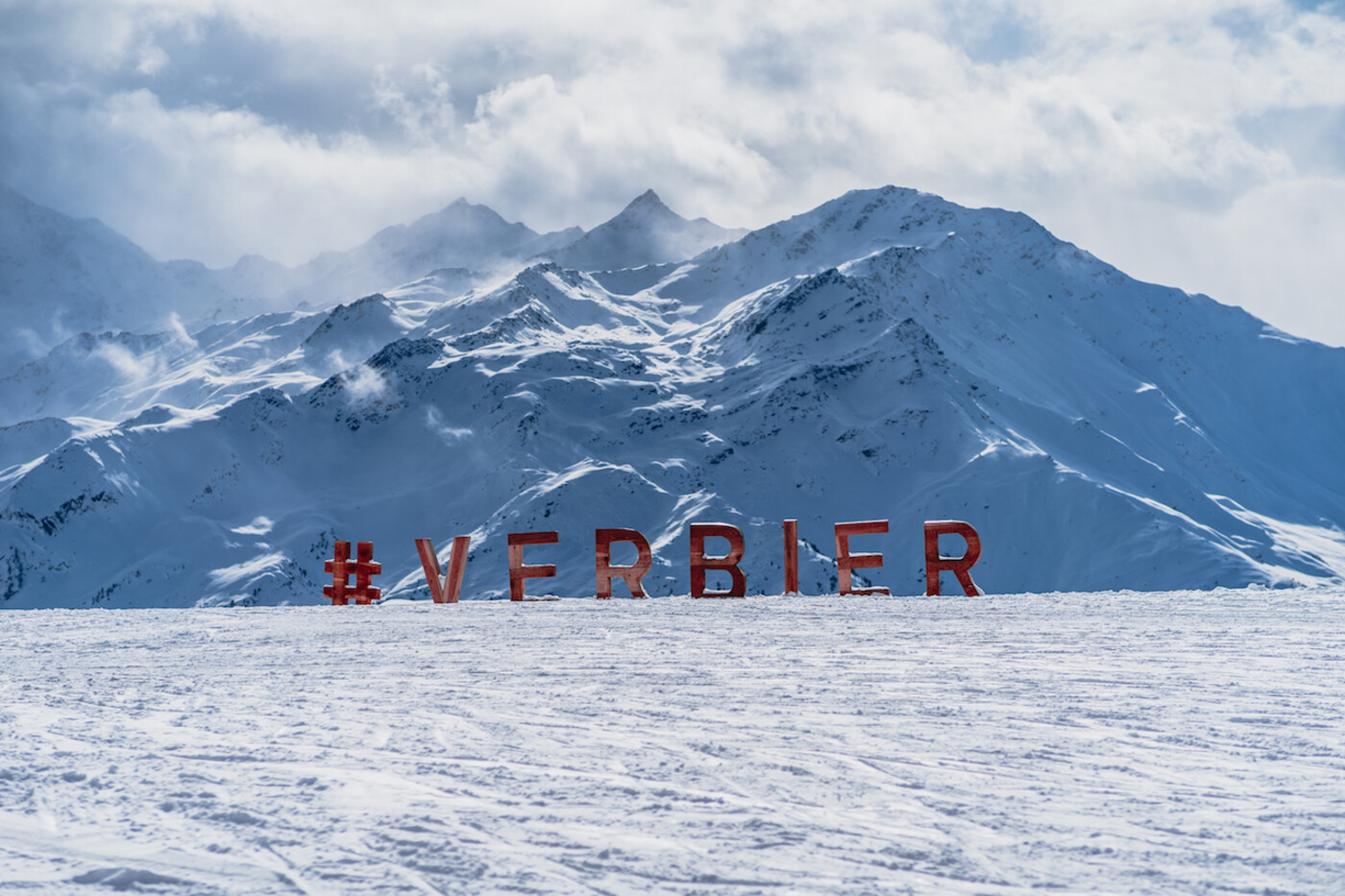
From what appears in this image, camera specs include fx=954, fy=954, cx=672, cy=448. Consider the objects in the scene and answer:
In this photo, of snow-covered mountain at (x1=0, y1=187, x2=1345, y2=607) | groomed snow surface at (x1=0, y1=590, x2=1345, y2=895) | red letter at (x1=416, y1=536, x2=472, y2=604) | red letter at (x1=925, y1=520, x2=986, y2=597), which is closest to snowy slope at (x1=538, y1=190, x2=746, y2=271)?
snow-covered mountain at (x1=0, y1=187, x2=1345, y2=607)

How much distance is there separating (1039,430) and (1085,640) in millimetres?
90490

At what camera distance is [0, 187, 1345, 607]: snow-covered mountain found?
78.8m

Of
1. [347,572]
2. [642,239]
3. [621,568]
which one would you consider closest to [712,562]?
[621,568]

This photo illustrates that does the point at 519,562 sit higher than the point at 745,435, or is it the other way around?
the point at 745,435

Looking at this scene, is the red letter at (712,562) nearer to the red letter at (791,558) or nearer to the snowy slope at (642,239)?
the red letter at (791,558)

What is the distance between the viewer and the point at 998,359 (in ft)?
365

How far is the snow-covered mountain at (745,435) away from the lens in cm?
7881

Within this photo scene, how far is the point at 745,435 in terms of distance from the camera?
314 ft

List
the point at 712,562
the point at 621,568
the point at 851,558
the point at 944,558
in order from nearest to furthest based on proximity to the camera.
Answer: the point at 944,558 → the point at 621,568 → the point at 712,562 → the point at 851,558

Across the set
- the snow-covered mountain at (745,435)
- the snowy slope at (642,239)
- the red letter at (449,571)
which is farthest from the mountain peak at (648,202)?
the red letter at (449,571)

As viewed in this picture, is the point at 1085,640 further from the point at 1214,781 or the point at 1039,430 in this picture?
the point at 1039,430

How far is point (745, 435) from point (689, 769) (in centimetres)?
8999

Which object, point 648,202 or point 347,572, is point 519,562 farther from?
point 648,202

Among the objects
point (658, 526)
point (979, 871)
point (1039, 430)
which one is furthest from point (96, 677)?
point (1039, 430)
